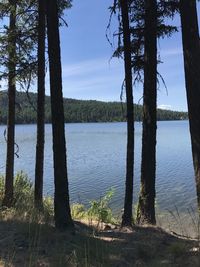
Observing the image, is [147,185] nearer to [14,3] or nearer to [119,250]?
[119,250]

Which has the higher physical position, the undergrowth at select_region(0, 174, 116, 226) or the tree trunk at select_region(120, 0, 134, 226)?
the tree trunk at select_region(120, 0, 134, 226)

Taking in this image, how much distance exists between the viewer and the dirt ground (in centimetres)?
655

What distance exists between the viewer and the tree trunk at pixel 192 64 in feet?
29.0

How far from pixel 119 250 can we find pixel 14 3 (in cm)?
910

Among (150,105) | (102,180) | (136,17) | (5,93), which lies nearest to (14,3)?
(5,93)

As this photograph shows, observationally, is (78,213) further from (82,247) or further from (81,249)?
(81,249)

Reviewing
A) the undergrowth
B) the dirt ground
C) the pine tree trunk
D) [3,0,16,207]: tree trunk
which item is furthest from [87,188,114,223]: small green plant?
the dirt ground

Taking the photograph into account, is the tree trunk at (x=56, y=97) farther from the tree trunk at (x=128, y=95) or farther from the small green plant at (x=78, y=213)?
the small green plant at (x=78, y=213)

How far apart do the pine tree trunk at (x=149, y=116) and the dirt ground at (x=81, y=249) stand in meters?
2.19

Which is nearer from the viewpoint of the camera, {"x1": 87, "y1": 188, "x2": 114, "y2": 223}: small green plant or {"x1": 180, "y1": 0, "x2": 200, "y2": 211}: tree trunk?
{"x1": 180, "y1": 0, "x2": 200, "y2": 211}: tree trunk

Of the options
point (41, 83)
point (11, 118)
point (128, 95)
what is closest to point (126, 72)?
point (128, 95)

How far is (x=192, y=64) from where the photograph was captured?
8961mm

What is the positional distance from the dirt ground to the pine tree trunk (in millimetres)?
2194

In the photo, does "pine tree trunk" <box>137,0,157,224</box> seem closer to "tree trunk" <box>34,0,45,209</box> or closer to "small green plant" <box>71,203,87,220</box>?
"small green plant" <box>71,203,87,220</box>
